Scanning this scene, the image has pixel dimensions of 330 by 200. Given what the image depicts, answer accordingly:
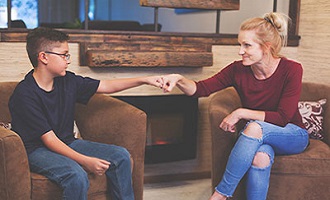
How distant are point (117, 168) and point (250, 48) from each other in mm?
875

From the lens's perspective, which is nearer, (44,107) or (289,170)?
(44,107)

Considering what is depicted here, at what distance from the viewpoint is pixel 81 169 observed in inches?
81.7

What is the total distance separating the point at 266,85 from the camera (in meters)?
2.56

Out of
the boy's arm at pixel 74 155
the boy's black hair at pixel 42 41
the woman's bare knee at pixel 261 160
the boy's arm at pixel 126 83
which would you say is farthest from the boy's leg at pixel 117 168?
the woman's bare knee at pixel 261 160

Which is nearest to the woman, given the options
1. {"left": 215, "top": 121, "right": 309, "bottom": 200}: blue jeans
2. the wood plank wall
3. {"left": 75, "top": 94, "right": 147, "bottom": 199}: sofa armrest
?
{"left": 215, "top": 121, "right": 309, "bottom": 200}: blue jeans

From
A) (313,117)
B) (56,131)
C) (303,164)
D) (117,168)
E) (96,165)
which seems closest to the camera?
(96,165)

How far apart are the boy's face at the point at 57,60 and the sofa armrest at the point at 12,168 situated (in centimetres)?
39

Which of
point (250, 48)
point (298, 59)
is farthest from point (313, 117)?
point (298, 59)

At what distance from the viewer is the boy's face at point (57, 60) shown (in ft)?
7.36

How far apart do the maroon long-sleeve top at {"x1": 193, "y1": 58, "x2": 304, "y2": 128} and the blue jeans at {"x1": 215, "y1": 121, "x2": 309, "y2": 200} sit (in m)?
0.09

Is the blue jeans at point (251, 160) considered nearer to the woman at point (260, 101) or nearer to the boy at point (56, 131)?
the woman at point (260, 101)

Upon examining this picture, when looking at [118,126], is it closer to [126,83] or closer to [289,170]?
[126,83]

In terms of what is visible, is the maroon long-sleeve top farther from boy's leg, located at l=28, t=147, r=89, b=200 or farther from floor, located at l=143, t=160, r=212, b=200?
boy's leg, located at l=28, t=147, r=89, b=200

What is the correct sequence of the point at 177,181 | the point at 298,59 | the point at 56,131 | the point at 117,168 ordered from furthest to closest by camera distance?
the point at 298,59
the point at 177,181
the point at 56,131
the point at 117,168
